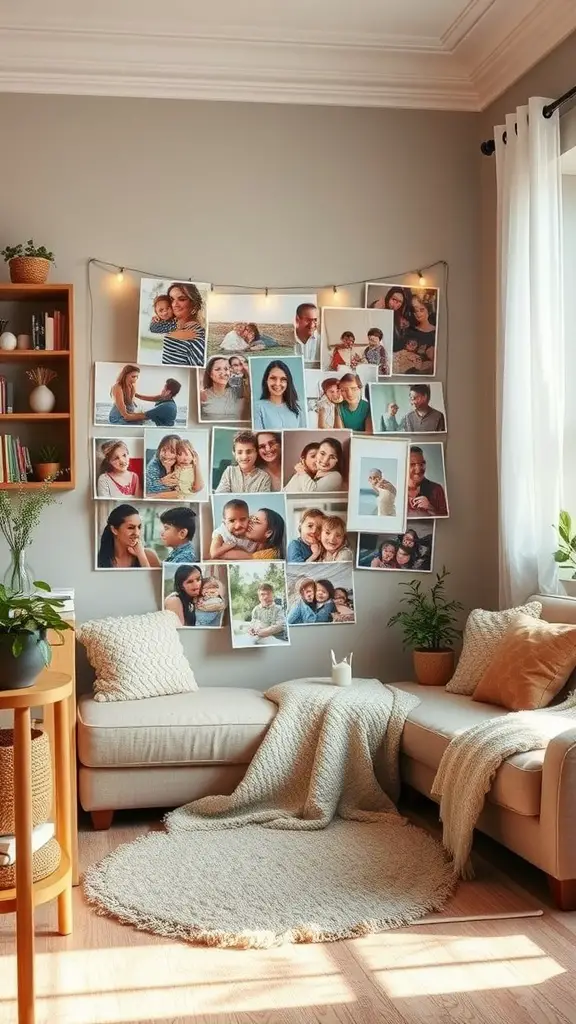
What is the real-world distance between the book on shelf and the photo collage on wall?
1.95 metres

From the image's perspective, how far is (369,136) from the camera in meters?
4.91

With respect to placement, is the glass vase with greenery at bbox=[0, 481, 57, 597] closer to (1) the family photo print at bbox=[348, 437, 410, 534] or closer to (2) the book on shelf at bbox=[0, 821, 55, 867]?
(1) the family photo print at bbox=[348, 437, 410, 534]

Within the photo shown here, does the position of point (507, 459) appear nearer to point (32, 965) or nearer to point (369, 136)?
point (369, 136)

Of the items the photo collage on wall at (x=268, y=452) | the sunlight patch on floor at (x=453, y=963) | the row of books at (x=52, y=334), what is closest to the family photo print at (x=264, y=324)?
the photo collage on wall at (x=268, y=452)

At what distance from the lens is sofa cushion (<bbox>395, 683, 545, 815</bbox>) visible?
3111 mm

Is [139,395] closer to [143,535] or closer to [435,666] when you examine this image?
[143,535]

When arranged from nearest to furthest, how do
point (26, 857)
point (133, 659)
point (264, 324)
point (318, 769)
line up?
point (26, 857) → point (318, 769) → point (133, 659) → point (264, 324)

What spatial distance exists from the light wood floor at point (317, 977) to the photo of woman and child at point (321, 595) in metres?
1.86

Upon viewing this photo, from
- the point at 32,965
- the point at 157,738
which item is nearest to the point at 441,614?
the point at 157,738

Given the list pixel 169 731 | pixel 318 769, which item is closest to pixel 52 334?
pixel 169 731

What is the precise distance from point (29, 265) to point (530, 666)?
98.4 inches

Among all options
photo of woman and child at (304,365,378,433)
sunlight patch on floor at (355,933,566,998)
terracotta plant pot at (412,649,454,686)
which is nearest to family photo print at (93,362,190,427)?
photo of woman and child at (304,365,378,433)

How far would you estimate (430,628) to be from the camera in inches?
184

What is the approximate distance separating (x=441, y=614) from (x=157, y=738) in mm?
1566
